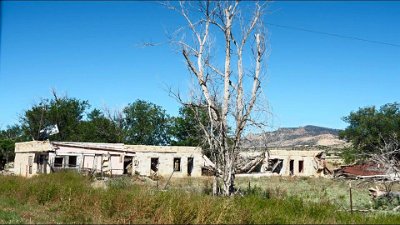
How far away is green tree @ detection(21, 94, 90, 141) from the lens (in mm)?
53031

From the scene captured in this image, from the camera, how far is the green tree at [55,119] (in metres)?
53.0

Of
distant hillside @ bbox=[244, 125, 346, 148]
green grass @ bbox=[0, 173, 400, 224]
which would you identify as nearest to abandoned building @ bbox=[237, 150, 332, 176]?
green grass @ bbox=[0, 173, 400, 224]

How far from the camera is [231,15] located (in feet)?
66.1

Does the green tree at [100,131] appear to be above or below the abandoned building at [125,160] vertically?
above

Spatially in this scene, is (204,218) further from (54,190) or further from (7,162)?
(7,162)

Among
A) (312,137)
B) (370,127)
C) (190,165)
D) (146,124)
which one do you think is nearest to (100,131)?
(146,124)

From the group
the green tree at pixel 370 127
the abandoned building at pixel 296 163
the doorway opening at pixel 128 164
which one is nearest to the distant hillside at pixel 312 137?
the green tree at pixel 370 127

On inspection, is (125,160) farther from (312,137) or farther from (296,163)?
(312,137)

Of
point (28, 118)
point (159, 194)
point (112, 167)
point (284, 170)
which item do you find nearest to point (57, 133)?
point (28, 118)

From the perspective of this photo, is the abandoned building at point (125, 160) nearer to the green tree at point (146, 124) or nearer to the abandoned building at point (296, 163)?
the abandoned building at point (296, 163)

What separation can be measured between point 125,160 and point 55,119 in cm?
1747

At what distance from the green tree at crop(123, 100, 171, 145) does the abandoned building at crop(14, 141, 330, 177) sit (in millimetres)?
9929

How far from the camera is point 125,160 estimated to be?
4003 centimetres

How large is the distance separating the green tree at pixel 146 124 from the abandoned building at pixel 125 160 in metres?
9.93
